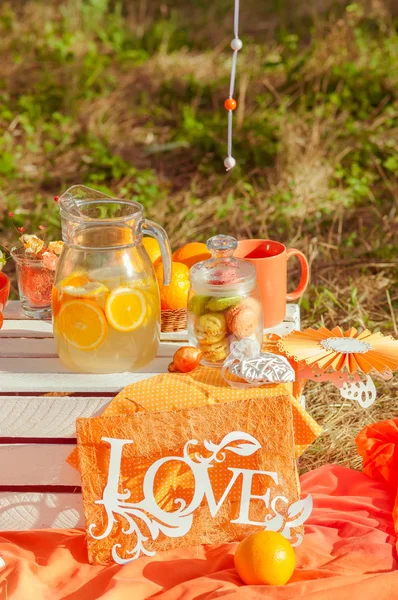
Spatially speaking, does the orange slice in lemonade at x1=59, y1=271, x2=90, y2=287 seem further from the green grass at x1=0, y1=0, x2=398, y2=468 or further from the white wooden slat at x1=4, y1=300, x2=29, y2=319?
the green grass at x1=0, y1=0, x2=398, y2=468

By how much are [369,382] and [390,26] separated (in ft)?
16.2

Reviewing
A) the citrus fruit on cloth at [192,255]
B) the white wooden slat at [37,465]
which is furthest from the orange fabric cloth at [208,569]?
the citrus fruit on cloth at [192,255]

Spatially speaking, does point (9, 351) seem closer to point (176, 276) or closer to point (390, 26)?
point (176, 276)

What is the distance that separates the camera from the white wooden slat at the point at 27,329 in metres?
2.14

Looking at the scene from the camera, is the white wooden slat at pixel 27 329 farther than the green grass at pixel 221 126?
No

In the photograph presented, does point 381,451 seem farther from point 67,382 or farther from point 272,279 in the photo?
point 67,382

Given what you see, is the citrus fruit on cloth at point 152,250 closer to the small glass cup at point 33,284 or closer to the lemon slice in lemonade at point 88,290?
the small glass cup at point 33,284

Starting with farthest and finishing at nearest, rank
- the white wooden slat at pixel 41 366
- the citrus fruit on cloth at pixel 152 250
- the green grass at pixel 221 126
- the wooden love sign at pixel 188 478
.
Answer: the green grass at pixel 221 126 → the citrus fruit on cloth at pixel 152 250 → the white wooden slat at pixel 41 366 → the wooden love sign at pixel 188 478

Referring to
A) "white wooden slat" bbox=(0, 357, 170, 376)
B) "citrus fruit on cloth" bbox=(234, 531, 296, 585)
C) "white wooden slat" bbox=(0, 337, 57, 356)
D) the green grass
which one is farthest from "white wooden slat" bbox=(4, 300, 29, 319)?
the green grass

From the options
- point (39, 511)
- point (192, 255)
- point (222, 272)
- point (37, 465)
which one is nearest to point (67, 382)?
point (37, 465)

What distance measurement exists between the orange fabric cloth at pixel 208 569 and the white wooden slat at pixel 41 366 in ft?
1.20

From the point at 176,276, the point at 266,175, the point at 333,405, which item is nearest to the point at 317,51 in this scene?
the point at 266,175

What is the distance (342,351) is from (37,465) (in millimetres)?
732

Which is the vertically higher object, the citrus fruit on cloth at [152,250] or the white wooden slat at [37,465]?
the citrus fruit on cloth at [152,250]
